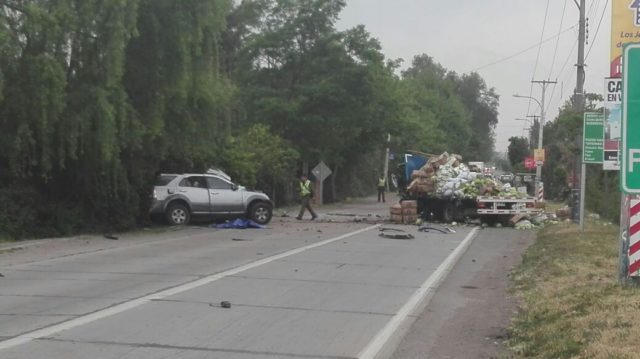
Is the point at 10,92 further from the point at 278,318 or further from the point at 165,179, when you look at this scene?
the point at 278,318

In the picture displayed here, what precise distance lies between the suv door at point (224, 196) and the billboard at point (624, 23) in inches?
633

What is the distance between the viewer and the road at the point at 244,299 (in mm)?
8031

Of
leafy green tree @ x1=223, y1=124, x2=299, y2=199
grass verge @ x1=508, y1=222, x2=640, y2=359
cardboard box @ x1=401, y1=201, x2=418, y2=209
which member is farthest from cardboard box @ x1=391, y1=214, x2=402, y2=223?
grass verge @ x1=508, y1=222, x2=640, y2=359

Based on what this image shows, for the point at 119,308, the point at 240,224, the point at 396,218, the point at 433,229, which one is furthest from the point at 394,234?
the point at 119,308

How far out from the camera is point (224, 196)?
26.7m

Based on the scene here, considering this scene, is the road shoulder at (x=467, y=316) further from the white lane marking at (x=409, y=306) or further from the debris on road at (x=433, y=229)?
the debris on road at (x=433, y=229)

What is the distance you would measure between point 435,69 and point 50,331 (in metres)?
123

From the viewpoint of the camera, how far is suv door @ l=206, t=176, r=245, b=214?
2642 centimetres

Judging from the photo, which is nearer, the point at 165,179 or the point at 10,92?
the point at 10,92

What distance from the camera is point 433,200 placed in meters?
30.6

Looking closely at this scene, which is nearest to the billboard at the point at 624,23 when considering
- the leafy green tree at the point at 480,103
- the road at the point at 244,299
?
the road at the point at 244,299

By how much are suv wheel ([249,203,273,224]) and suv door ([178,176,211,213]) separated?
70.5 inches

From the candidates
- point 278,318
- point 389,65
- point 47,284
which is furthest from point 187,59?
point 389,65

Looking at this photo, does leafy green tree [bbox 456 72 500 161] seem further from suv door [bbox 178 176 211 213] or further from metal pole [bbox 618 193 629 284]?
metal pole [bbox 618 193 629 284]
